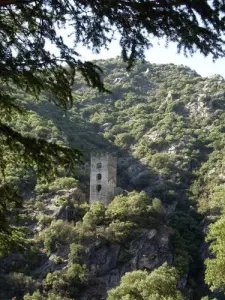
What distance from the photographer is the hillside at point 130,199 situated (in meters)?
40.0

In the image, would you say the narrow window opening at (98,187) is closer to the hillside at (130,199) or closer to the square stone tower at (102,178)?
the square stone tower at (102,178)

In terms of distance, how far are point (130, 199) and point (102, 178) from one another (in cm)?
625

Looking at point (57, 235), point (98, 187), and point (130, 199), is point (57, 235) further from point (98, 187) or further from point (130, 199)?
point (98, 187)

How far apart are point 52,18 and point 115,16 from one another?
957mm

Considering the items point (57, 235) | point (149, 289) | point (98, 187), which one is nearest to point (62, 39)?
point (149, 289)

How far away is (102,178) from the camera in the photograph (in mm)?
52125

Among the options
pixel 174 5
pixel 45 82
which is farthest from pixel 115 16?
pixel 45 82

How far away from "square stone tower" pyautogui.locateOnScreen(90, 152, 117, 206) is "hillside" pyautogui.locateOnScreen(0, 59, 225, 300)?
192cm

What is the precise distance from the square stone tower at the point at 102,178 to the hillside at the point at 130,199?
75.6 inches

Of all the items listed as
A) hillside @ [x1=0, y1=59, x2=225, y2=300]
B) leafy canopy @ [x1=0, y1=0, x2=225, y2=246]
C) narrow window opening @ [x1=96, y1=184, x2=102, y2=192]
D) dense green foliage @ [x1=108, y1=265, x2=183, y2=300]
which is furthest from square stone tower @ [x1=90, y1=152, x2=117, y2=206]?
leafy canopy @ [x1=0, y1=0, x2=225, y2=246]

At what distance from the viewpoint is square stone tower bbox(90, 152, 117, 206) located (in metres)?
51.0

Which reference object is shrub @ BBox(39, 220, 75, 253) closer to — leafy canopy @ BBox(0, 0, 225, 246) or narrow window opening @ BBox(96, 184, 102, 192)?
narrow window opening @ BBox(96, 184, 102, 192)

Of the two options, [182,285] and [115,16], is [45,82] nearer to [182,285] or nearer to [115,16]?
[115,16]

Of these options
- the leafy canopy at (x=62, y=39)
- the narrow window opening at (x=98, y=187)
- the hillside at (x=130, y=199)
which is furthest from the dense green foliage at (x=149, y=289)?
the narrow window opening at (x=98, y=187)
